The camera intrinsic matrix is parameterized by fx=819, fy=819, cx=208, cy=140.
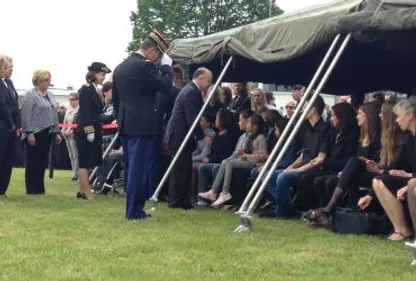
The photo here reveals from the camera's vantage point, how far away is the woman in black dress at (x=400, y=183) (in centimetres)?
728

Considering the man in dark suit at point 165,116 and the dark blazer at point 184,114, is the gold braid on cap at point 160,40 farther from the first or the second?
the man in dark suit at point 165,116

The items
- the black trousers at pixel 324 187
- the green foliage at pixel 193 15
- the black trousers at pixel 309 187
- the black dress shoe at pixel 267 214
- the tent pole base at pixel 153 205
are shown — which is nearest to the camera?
the black trousers at pixel 324 187

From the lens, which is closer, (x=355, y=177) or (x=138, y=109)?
(x=355, y=177)

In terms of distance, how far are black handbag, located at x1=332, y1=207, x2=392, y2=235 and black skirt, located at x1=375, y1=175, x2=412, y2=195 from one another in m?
0.39

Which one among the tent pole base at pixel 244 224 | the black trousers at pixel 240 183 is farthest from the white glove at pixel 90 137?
the tent pole base at pixel 244 224

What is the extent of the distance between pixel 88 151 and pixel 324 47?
12.9 feet

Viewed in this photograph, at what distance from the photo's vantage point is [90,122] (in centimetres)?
1100

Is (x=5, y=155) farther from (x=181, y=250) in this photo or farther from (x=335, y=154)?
(x=181, y=250)

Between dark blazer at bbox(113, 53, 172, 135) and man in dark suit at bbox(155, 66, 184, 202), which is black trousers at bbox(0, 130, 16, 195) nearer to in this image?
man in dark suit at bbox(155, 66, 184, 202)

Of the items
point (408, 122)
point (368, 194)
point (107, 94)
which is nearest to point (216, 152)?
point (107, 94)

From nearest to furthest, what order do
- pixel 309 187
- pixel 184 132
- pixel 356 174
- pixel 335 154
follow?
pixel 356 174 < pixel 335 154 < pixel 309 187 < pixel 184 132

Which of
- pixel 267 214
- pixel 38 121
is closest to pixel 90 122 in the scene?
pixel 38 121

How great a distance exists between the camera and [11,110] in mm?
10977

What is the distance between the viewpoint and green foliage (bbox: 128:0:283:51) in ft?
182
